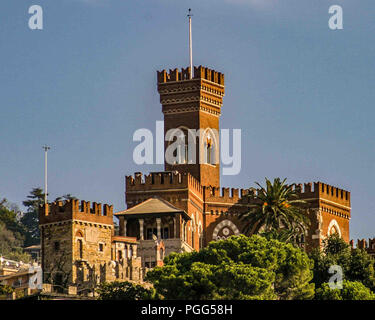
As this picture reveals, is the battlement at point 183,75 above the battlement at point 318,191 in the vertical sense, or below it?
above

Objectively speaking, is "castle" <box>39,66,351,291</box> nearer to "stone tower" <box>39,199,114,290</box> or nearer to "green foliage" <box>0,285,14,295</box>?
"stone tower" <box>39,199,114,290</box>

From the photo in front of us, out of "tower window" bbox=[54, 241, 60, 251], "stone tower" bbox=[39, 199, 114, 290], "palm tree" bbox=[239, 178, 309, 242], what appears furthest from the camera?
"palm tree" bbox=[239, 178, 309, 242]

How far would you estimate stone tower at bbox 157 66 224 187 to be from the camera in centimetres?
12225

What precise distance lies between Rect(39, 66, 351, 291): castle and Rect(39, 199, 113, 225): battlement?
0.08 m

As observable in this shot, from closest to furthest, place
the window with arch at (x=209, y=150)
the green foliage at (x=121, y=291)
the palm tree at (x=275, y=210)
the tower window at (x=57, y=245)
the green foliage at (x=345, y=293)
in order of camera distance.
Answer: the green foliage at (x=121, y=291) → the green foliage at (x=345, y=293) → the tower window at (x=57, y=245) → the palm tree at (x=275, y=210) → the window with arch at (x=209, y=150)

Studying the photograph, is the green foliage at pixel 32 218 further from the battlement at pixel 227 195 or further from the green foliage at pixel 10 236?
the battlement at pixel 227 195

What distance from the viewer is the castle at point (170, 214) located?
103062mm

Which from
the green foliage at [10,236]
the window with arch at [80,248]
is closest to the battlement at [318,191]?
the window with arch at [80,248]

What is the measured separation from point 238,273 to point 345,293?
1142 cm

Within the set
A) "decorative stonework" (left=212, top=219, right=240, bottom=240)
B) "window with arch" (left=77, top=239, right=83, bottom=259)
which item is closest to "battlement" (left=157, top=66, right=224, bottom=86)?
"decorative stonework" (left=212, top=219, right=240, bottom=240)

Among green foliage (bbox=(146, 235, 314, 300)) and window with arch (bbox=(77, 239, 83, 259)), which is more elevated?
window with arch (bbox=(77, 239, 83, 259))

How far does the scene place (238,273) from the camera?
89438mm

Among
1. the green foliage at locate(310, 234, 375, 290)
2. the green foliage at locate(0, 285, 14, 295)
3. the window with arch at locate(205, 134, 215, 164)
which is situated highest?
the window with arch at locate(205, 134, 215, 164)

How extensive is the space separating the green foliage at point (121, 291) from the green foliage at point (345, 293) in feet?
41.9
